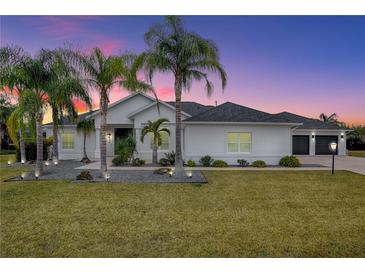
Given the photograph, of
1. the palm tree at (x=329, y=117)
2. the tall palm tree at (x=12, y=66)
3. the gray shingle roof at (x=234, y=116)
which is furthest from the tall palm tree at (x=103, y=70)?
the palm tree at (x=329, y=117)

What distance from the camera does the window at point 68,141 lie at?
22.1 m

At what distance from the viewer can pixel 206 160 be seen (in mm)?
16969

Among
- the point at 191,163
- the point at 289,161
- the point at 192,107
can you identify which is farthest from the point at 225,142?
the point at 192,107

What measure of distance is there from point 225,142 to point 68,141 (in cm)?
1390

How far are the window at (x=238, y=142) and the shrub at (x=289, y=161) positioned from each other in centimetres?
240

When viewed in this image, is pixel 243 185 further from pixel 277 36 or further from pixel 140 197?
pixel 277 36

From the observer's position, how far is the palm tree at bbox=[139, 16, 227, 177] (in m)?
11.7

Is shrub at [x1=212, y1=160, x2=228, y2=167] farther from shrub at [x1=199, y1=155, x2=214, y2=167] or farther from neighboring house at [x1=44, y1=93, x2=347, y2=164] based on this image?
neighboring house at [x1=44, y1=93, x2=347, y2=164]

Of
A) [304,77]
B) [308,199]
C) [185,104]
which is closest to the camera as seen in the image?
[308,199]

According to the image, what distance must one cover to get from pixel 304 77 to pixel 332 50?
401 centimetres

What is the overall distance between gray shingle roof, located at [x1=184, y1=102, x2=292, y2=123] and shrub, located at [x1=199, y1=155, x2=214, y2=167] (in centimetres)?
257

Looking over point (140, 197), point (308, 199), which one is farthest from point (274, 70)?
point (140, 197)

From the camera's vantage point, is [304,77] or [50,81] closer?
[50,81]

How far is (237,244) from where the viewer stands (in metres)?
4.70
